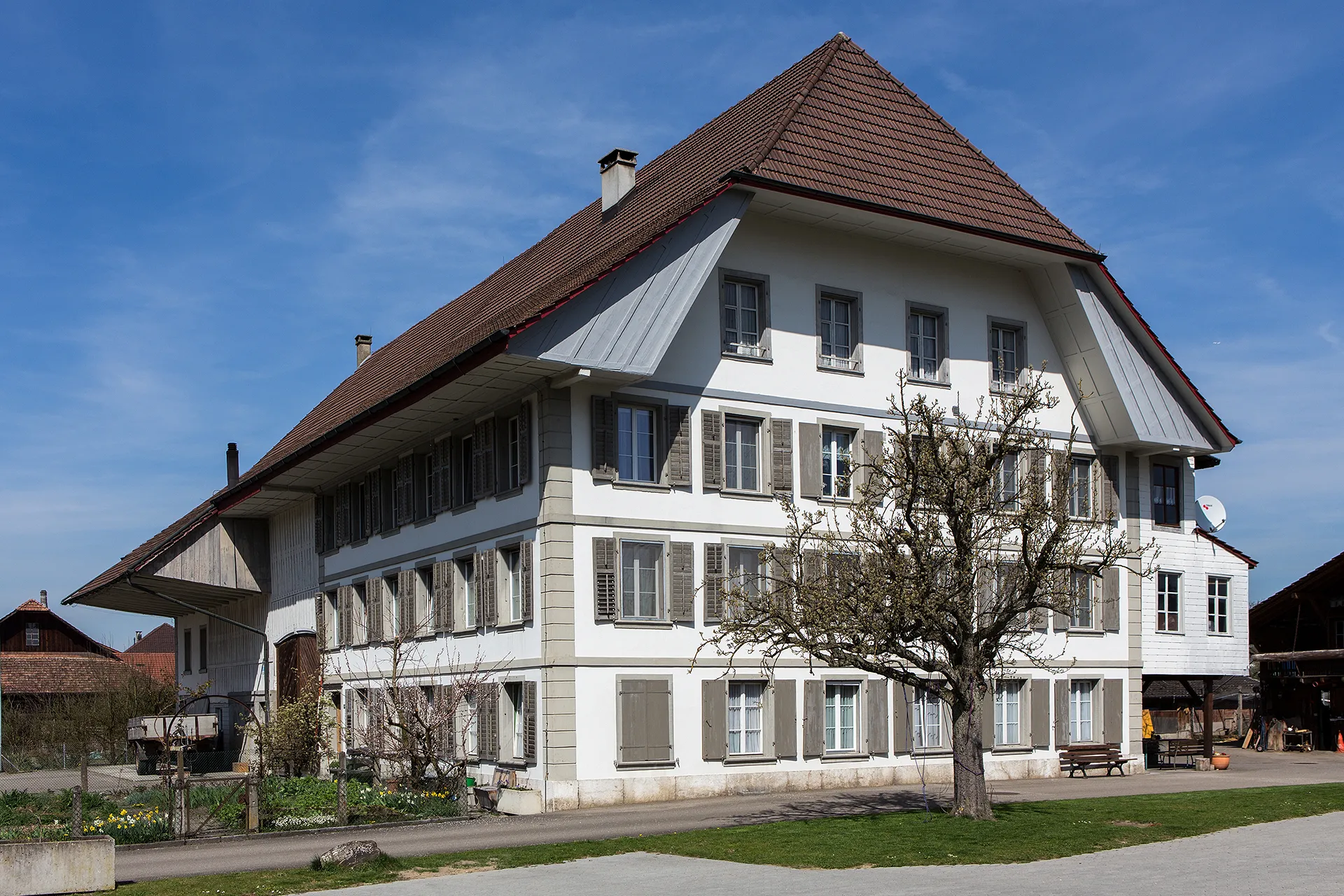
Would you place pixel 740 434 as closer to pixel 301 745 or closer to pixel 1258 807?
pixel 1258 807

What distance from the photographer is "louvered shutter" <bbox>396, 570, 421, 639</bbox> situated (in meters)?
29.6

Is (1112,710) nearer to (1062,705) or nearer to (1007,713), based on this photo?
(1062,705)

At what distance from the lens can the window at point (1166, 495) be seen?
1275 inches

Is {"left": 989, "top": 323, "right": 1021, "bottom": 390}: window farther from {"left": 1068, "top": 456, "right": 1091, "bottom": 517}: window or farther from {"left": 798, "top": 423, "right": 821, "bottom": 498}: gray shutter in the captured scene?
{"left": 798, "top": 423, "right": 821, "bottom": 498}: gray shutter

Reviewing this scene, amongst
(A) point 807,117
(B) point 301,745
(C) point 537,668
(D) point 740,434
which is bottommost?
(B) point 301,745

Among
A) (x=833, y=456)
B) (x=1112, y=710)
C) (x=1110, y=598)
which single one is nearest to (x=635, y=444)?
(x=833, y=456)

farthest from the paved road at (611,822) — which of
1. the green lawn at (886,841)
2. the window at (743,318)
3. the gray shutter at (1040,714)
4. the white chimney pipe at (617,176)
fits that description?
the white chimney pipe at (617,176)

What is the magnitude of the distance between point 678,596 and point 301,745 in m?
11.3

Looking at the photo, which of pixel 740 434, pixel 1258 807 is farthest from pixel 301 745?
pixel 1258 807

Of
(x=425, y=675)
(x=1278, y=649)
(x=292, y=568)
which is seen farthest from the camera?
(x=1278, y=649)

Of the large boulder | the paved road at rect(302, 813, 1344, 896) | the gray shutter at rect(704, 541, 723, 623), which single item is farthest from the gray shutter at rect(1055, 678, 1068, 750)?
the large boulder

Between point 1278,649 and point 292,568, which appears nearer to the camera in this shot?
point 292,568

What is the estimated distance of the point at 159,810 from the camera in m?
21.8

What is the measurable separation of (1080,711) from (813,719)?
24.2 feet
